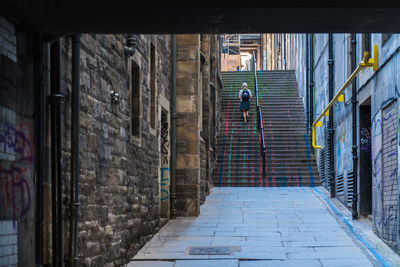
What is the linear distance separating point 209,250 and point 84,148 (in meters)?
3.64

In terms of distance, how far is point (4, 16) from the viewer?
15.2ft

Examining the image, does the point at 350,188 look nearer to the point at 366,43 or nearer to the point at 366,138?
the point at 366,138

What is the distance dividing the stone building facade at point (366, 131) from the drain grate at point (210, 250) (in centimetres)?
236

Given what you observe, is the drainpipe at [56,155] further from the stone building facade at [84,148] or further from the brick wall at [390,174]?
the brick wall at [390,174]

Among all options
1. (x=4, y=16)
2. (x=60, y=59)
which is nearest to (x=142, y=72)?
(x=60, y=59)

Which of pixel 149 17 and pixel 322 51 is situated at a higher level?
pixel 322 51

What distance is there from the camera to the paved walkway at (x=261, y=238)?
8.39m

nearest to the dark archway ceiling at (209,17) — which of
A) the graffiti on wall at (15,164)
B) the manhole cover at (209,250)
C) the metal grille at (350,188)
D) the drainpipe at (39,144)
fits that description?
the drainpipe at (39,144)

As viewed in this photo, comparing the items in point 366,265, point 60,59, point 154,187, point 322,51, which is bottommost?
point 366,265

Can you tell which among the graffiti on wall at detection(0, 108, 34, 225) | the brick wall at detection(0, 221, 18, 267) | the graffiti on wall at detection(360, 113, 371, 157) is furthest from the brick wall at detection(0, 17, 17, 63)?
the graffiti on wall at detection(360, 113, 371, 157)

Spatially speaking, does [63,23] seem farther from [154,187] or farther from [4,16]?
[154,187]

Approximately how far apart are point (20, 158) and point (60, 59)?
3.61 ft

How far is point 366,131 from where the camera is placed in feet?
36.1

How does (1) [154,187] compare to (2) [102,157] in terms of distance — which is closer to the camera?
(2) [102,157]
